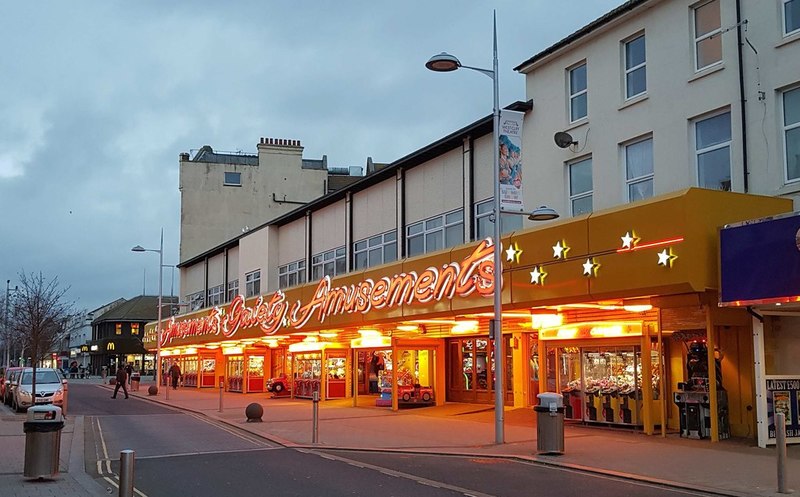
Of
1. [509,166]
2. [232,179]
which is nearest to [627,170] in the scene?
[509,166]

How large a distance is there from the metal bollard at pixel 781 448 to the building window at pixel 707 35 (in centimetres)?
999

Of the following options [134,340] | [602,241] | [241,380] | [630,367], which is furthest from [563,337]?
[134,340]

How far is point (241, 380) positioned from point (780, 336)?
3388cm

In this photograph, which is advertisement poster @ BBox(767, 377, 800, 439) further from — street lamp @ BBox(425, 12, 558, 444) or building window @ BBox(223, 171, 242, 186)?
building window @ BBox(223, 171, 242, 186)

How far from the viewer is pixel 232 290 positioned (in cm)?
5053

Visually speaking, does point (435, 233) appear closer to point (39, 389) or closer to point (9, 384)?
point (39, 389)

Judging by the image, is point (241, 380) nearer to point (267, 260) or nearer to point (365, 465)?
point (267, 260)

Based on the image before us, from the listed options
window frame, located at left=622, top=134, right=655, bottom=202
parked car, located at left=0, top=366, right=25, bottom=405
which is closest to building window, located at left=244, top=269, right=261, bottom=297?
parked car, located at left=0, top=366, right=25, bottom=405

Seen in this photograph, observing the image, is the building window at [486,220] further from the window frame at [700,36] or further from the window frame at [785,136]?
the window frame at [785,136]

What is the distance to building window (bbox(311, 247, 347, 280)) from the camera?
36.2 meters

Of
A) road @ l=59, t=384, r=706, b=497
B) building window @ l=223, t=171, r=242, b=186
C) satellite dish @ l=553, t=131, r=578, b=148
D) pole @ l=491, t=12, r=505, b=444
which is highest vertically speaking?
building window @ l=223, t=171, r=242, b=186

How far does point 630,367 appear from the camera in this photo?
20.8 m

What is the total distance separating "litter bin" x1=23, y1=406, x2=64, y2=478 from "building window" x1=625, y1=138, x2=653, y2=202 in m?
13.9

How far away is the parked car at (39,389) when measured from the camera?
29.0 meters
